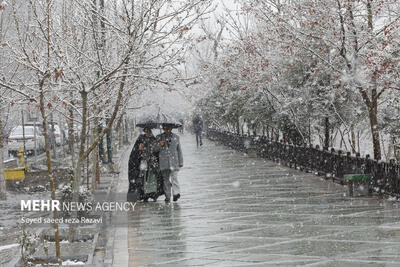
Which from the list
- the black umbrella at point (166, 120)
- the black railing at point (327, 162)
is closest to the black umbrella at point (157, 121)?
the black umbrella at point (166, 120)

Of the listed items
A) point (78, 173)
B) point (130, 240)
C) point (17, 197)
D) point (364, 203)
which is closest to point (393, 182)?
point (364, 203)

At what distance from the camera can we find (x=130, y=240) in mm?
9289

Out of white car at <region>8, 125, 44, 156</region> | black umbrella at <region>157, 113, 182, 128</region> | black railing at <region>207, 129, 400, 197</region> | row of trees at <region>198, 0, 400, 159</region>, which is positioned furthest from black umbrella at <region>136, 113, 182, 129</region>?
white car at <region>8, 125, 44, 156</region>

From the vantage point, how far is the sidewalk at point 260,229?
7691 millimetres

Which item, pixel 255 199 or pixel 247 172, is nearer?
pixel 255 199

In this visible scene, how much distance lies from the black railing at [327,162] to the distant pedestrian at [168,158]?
4.64m

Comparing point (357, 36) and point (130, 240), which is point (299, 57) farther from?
point (130, 240)

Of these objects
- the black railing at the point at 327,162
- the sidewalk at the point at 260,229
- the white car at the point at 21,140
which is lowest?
the sidewalk at the point at 260,229

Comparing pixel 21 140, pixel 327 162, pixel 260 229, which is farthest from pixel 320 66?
pixel 21 140

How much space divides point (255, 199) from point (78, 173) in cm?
556

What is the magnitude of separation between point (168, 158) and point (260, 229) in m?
3.86

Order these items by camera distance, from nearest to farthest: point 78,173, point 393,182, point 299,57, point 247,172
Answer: point 78,173 → point 393,182 → point 299,57 → point 247,172

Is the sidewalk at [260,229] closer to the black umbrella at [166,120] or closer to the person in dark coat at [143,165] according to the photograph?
the person in dark coat at [143,165]

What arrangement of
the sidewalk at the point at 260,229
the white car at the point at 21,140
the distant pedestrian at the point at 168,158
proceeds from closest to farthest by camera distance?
the sidewalk at the point at 260,229
the distant pedestrian at the point at 168,158
the white car at the point at 21,140
